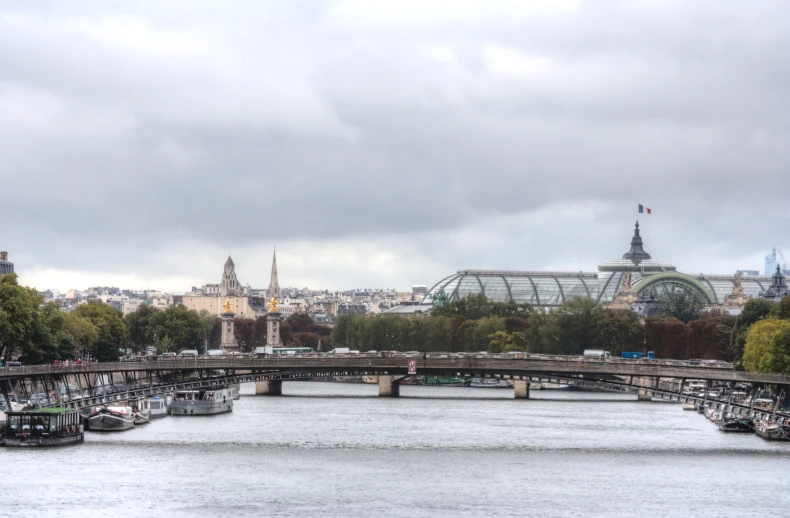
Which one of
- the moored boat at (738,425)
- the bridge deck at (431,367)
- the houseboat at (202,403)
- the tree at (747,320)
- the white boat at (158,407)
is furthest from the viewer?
the tree at (747,320)

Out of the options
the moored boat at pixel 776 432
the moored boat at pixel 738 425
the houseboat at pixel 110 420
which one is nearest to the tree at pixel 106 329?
the houseboat at pixel 110 420

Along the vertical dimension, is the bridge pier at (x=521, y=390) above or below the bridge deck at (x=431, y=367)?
below

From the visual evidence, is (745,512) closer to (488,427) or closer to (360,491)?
(360,491)

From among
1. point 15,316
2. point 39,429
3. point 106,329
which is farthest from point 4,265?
point 39,429

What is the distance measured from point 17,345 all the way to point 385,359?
1173 inches

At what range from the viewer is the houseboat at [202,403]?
12719 centimetres

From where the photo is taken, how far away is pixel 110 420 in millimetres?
106312

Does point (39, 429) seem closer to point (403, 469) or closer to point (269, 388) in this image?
point (403, 469)

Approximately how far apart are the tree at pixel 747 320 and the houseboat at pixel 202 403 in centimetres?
5058

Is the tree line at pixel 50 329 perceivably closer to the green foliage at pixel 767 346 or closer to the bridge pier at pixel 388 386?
the bridge pier at pixel 388 386

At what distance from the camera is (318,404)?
465 feet

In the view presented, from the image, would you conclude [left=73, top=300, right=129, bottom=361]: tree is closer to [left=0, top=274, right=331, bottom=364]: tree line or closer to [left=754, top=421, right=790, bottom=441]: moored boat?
[left=0, top=274, right=331, bottom=364]: tree line

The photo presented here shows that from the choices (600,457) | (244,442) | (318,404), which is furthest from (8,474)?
(318,404)

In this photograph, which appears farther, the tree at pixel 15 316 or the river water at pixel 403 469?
the tree at pixel 15 316
